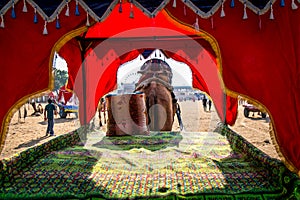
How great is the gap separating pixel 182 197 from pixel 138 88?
429 centimetres

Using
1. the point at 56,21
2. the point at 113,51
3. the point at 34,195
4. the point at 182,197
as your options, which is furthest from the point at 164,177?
the point at 113,51

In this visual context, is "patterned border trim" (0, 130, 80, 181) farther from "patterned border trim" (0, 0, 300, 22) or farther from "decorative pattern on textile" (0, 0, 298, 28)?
"patterned border trim" (0, 0, 300, 22)

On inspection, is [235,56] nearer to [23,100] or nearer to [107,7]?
[107,7]

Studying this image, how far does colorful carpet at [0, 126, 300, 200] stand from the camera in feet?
7.89

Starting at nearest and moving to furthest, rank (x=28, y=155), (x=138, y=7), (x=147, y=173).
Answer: (x=138, y=7), (x=147, y=173), (x=28, y=155)

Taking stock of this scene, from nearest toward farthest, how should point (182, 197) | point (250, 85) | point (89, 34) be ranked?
point (182, 197)
point (250, 85)
point (89, 34)

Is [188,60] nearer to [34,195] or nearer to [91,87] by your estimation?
[91,87]

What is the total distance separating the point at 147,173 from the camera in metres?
3.01

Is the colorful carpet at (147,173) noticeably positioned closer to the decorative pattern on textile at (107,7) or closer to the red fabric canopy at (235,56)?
the red fabric canopy at (235,56)

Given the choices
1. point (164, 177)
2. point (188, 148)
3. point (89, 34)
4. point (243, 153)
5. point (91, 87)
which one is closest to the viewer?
point (164, 177)

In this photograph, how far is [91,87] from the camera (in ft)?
20.0

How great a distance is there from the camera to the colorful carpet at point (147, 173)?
2.40 meters

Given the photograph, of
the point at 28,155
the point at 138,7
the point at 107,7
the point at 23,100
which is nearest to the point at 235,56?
the point at 138,7

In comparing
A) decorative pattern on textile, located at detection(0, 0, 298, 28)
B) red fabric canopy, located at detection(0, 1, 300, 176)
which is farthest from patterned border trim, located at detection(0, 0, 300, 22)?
red fabric canopy, located at detection(0, 1, 300, 176)
